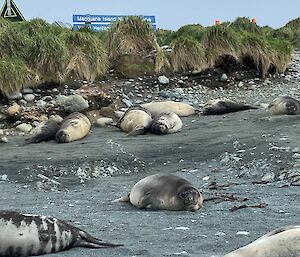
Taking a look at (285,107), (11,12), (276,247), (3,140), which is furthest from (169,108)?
(276,247)

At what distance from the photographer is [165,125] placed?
8.62 m

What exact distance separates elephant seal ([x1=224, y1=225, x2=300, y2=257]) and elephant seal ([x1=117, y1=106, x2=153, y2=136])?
5.93 metres

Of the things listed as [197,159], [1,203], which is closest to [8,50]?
[197,159]

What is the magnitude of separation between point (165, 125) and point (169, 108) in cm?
151

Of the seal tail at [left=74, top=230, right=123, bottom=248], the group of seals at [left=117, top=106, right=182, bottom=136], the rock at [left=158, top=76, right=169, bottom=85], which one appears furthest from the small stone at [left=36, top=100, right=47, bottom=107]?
the seal tail at [left=74, top=230, right=123, bottom=248]

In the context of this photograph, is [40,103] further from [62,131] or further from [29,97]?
[62,131]

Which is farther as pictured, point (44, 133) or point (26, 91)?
point (26, 91)

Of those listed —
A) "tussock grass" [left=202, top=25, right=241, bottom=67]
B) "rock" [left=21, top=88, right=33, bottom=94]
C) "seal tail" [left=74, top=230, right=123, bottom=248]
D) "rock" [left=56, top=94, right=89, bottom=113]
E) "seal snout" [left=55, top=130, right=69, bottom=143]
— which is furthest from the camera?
"tussock grass" [left=202, top=25, right=241, bottom=67]

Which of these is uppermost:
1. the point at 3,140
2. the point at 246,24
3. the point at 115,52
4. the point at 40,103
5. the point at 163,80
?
the point at 246,24

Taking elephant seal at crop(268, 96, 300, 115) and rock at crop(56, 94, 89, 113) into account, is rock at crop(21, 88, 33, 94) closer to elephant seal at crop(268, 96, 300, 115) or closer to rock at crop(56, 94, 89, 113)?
rock at crop(56, 94, 89, 113)

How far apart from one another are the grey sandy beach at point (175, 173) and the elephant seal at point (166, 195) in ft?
0.26

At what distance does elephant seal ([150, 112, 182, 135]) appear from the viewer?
28.2ft

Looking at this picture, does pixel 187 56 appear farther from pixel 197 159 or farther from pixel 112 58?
pixel 197 159

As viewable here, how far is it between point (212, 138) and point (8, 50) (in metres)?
5.24
